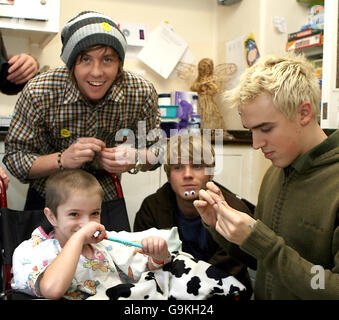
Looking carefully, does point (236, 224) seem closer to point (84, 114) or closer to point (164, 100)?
point (84, 114)

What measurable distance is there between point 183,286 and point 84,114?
0.72 metres

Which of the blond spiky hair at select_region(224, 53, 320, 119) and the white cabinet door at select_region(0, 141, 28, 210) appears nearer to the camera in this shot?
the blond spiky hair at select_region(224, 53, 320, 119)

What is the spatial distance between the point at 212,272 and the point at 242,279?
26 cm

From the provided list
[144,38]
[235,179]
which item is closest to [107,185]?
[235,179]

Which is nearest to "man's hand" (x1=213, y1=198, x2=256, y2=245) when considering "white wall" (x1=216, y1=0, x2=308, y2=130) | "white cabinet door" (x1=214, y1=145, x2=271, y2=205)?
"white cabinet door" (x1=214, y1=145, x2=271, y2=205)

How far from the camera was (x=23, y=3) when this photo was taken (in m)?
2.06

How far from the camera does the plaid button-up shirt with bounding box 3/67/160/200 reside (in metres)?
1.41

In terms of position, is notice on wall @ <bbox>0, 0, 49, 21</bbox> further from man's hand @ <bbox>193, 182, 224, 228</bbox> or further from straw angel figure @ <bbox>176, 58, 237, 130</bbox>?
man's hand @ <bbox>193, 182, 224, 228</bbox>

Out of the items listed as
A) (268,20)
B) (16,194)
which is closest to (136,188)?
(16,194)

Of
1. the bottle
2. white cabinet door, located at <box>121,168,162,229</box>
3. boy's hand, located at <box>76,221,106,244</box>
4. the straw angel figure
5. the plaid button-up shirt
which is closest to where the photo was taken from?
boy's hand, located at <box>76,221,106,244</box>

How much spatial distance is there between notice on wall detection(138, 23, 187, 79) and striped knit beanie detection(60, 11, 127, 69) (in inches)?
48.7

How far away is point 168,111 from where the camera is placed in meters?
2.35

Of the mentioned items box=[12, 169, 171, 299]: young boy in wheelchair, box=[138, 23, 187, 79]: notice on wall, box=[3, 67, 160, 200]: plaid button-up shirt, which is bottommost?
box=[12, 169, 171, 299]: young boy in wheelchair

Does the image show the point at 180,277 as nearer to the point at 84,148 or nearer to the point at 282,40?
the point at 84,148
